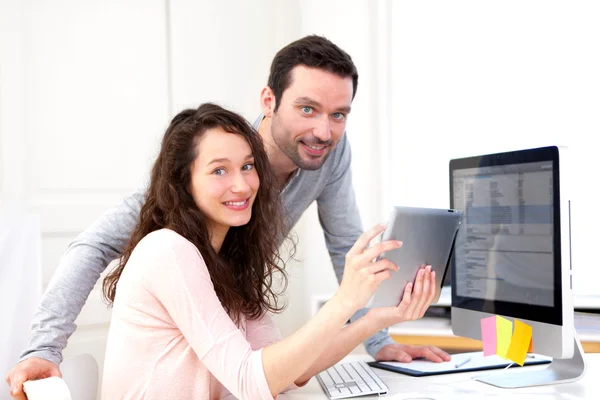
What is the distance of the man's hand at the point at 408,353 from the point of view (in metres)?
1.55

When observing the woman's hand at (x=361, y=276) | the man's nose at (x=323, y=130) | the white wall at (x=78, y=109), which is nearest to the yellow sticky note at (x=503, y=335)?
the woman's hand at (x=361, y=276)

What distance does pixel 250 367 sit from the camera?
1110 millimetres

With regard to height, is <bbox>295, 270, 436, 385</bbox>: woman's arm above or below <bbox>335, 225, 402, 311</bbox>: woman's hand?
below

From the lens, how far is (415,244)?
126 centimetres

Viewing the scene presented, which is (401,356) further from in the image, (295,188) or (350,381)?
(295,188)

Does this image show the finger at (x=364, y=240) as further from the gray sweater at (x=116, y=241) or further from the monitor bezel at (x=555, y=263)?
the gray sweater at (x=116, y=241)

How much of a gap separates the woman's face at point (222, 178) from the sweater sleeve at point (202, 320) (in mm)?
137

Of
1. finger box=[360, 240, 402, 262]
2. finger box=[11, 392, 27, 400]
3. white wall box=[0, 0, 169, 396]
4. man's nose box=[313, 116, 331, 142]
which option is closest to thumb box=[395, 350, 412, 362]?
finger box=[360, 240, 402, 262]

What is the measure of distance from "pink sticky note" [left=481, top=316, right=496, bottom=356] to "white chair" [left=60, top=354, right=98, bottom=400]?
843 millimetres

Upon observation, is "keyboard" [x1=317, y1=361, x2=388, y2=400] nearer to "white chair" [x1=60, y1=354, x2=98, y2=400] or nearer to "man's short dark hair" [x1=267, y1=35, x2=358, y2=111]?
"white chair" [x1=60, y1=354, x2=98, y2=400]

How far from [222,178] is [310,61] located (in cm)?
55

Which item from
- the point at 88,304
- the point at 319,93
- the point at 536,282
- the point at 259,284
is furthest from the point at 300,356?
the point at 88,304

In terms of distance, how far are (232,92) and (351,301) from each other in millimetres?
1766

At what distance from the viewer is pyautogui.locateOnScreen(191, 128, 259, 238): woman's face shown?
4.11ft
